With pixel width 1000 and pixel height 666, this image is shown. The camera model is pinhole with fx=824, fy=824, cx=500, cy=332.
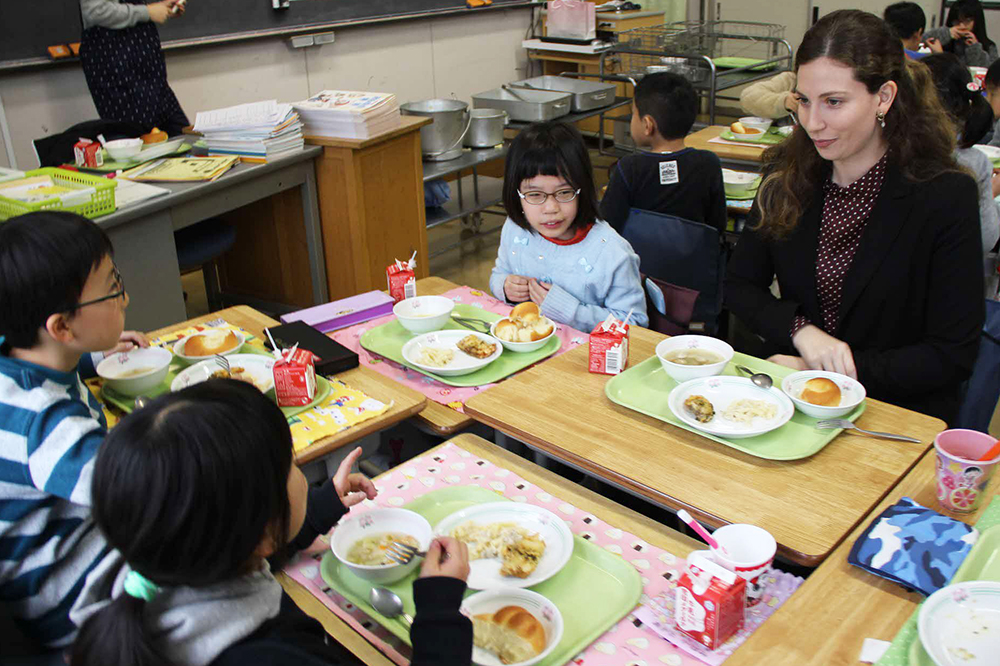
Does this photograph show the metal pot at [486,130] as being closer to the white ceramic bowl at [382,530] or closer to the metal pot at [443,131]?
the metal pot at [443,131]

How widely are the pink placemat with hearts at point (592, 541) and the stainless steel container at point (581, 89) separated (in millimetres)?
3867

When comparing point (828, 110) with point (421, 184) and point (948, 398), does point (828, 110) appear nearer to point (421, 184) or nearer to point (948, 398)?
point (948, 398)

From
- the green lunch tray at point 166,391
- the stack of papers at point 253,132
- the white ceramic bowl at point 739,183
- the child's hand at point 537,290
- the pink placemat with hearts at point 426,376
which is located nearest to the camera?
the green lunch tray at point 166,391

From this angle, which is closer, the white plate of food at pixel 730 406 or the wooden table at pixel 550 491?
the wooden table at pixel 550 491

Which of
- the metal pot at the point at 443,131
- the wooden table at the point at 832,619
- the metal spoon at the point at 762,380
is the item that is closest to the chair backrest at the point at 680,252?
the metal spoon at the point at 762,380

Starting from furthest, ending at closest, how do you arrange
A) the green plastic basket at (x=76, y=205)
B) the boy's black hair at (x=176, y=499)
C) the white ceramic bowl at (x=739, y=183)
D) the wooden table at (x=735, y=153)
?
the wooden table at (x=735, y=153)
the white ceramic bowl at (x=739, y=183)
the green plastic basket at (x=76, y=205)
the boy's black hair at (x=176, y=499)

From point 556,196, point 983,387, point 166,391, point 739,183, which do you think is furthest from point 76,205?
point 983,387

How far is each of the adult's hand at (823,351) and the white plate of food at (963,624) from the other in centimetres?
74

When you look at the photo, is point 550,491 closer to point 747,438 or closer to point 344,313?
point 747,438

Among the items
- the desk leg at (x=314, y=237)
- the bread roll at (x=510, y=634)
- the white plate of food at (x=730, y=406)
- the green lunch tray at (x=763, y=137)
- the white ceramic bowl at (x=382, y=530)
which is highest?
the green lunch tray at (x=763, y=137)

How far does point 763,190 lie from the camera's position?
6.30 feet

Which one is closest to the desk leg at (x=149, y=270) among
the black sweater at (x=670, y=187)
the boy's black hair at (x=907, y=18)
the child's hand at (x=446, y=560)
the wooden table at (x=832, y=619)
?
the black sweater at (x=670, y=187)

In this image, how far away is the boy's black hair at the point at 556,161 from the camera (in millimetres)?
2129

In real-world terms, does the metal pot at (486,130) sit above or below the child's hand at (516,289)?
above
